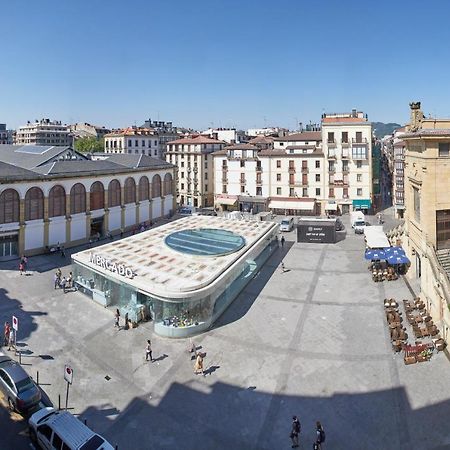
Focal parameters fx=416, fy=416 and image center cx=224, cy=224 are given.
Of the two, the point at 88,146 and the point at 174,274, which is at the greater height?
the point at 88,146

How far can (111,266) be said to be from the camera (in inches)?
1302

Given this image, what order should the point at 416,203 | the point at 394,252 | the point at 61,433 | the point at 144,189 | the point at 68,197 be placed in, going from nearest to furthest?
the point at 61,433 < the point at 416,203 < the point at 394,252 < the point at 68,197 < the point at 144,189

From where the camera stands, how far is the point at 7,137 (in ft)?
578

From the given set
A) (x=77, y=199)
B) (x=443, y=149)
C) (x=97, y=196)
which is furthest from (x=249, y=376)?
(x=97, y=196)

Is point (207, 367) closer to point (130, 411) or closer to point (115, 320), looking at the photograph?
point (130, 411)

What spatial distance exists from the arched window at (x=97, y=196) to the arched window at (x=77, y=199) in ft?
5.07

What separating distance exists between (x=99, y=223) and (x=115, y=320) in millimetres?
29383

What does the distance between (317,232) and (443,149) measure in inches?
933

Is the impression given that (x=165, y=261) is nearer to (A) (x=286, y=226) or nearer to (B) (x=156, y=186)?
(A) (x=286, y=226)

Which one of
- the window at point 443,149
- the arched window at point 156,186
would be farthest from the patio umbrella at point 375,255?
the arched window at point 156,186

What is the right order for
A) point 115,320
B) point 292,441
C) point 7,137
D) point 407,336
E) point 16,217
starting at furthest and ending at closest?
point 7,137, point 16,217, point 115,320, point 407,336, point 292,441

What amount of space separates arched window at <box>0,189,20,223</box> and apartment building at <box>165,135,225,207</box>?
4310 cm

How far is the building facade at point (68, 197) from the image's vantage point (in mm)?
45688

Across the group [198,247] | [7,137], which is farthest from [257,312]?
[7,137]
